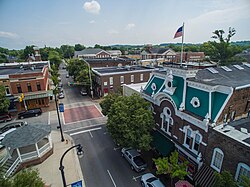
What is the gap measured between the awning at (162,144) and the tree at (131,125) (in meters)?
1.72

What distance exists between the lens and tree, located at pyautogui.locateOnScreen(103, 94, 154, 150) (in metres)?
15.8

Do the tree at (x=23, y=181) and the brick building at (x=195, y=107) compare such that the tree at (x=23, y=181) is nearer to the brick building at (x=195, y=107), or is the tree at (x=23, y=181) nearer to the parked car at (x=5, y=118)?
the brick building at (x=195, y=107)

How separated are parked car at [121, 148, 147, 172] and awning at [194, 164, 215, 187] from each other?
5.47 meters

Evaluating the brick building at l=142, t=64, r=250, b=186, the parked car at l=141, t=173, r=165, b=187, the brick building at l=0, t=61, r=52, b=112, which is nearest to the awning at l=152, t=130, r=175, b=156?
the brick building at l=142, t=64, r=250, b=186

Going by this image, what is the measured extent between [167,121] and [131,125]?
14.9ft

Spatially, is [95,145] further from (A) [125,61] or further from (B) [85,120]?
(A) [125,61]

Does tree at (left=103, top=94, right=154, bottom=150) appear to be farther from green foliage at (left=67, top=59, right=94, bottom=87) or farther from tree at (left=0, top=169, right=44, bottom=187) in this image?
green foliage at (left=67, top=59, right=94, bottom=87)

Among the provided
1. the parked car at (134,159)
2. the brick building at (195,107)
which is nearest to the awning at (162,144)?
the brick building at (195,107)

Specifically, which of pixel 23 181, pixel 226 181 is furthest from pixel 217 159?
pixel 23 181

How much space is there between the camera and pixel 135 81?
42500mm

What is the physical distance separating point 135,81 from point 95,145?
82.4 feet

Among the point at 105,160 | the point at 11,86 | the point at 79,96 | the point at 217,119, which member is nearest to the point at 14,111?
the point at 11,86

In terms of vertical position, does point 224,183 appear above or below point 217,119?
below

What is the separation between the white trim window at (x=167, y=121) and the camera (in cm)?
1709
